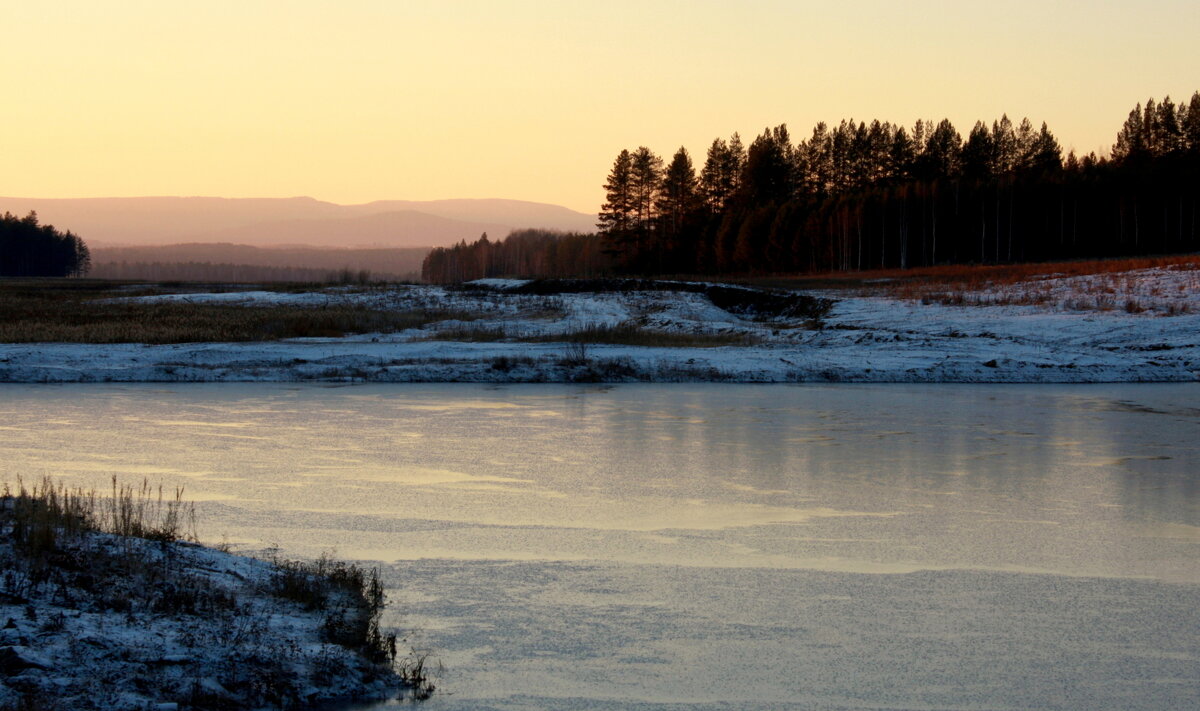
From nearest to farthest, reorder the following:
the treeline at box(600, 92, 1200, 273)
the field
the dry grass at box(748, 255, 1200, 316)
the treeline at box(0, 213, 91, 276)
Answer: the field, the dry grass at box(748, 255, 1200, 316), the treeline at box(600, 92, 1200, 273), the treeline at box(0, 213, 91, 276)

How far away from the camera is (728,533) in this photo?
9.03 m

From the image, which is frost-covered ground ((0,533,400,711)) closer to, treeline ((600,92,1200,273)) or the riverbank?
the riverbank

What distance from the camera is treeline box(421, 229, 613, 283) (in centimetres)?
13152

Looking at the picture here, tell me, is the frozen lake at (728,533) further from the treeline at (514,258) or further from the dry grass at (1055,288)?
the treeline at (514,258)

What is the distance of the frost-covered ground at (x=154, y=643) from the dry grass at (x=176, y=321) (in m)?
23.9

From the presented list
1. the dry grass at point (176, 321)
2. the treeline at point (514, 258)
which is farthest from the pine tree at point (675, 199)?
the dry grass at point (176, 321)

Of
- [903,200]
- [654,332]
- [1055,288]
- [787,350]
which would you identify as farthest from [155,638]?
[903,200]

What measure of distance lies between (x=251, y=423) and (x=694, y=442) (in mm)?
6729

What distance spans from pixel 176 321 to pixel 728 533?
3006cm

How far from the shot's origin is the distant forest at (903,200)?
86.2 metres

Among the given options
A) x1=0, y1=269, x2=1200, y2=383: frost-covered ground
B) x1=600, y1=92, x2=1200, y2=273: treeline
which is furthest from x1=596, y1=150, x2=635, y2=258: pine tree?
x1=0, y1=269, x2=1200, y2=383: frost-covered ground

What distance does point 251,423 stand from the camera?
52.1 feet

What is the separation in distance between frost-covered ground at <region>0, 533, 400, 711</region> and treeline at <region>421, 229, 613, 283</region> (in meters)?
117

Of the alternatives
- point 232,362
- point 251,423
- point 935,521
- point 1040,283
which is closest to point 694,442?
point 935,521
